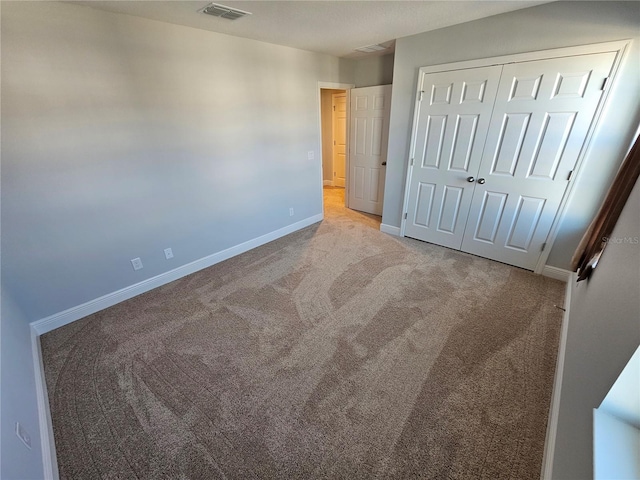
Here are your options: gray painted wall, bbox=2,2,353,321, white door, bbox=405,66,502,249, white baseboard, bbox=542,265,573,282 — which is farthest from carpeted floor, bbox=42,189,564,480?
white door, bbox=405,66,502,249

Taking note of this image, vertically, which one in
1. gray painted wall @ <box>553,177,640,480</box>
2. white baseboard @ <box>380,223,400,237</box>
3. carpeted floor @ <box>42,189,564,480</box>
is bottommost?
carpeted floor @ <box>42,189,564,480</box>

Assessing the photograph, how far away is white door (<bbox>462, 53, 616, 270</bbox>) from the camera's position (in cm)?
220

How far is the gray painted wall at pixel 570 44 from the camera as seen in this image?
198 cm

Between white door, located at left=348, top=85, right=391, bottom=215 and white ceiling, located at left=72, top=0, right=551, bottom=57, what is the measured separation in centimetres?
107

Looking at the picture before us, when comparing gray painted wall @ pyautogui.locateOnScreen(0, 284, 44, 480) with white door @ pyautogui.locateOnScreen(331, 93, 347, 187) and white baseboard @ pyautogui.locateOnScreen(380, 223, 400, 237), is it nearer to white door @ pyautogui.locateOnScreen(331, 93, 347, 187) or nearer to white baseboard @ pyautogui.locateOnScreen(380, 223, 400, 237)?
white baseboard @ pyautogui.locateOnScreen(380, 223, 400, 237)

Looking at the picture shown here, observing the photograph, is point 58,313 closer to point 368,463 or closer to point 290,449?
point 290,449

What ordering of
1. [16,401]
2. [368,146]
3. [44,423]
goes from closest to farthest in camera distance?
[16,401] < [44,423] < [368,146]

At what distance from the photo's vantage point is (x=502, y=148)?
2.66 m

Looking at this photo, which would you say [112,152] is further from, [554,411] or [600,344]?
[554,411]

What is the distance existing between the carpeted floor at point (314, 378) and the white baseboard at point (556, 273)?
0.14 meters

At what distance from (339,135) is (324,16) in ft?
12.2

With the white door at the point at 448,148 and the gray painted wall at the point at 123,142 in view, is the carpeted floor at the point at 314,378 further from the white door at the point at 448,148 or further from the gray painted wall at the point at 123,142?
the white door at the point at 448,148

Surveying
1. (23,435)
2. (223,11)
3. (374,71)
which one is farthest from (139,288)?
(374,71)

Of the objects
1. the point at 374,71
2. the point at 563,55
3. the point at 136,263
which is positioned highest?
the point at 374,71
